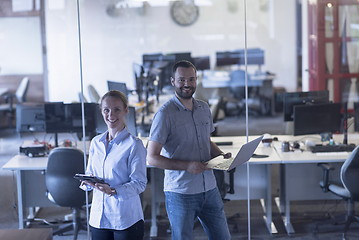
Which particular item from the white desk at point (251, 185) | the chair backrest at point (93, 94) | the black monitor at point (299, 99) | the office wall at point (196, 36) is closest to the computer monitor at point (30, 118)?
the chair backrest at point (93, 94)

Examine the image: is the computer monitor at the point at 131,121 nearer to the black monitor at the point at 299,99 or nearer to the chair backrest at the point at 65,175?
the chair backrest at the point at 65,175

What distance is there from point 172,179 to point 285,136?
3077 mm

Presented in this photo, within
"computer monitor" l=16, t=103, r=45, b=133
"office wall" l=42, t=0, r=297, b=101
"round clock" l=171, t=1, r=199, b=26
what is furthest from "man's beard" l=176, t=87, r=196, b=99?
"round clock" l=171, t=1, r=199, b=26

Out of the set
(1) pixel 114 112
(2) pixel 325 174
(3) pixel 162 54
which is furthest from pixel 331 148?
(3) pixel 162 54

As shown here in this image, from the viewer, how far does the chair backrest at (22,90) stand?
6371 mm

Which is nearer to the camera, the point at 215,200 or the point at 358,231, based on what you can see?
the point at 215,200

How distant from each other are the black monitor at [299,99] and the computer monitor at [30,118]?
243 centimetres

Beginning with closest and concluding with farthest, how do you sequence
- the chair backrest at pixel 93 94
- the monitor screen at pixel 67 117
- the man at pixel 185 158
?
1. the man at pixel 185 158
2. the monitor screen at pixel 67 117
3. the chair backrest at pixel 93 94

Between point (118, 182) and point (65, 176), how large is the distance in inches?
78.7

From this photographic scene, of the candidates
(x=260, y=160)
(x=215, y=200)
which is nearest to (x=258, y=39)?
(x=260, y=160)

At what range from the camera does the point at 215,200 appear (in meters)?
4.07

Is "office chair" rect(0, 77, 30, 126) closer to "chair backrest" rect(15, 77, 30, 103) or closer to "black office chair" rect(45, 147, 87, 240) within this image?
"chair backrest" rect(15, 77, 30, 103)

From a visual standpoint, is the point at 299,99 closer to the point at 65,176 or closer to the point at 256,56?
the point at 65,176

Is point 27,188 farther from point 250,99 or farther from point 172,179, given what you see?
point 250,99
